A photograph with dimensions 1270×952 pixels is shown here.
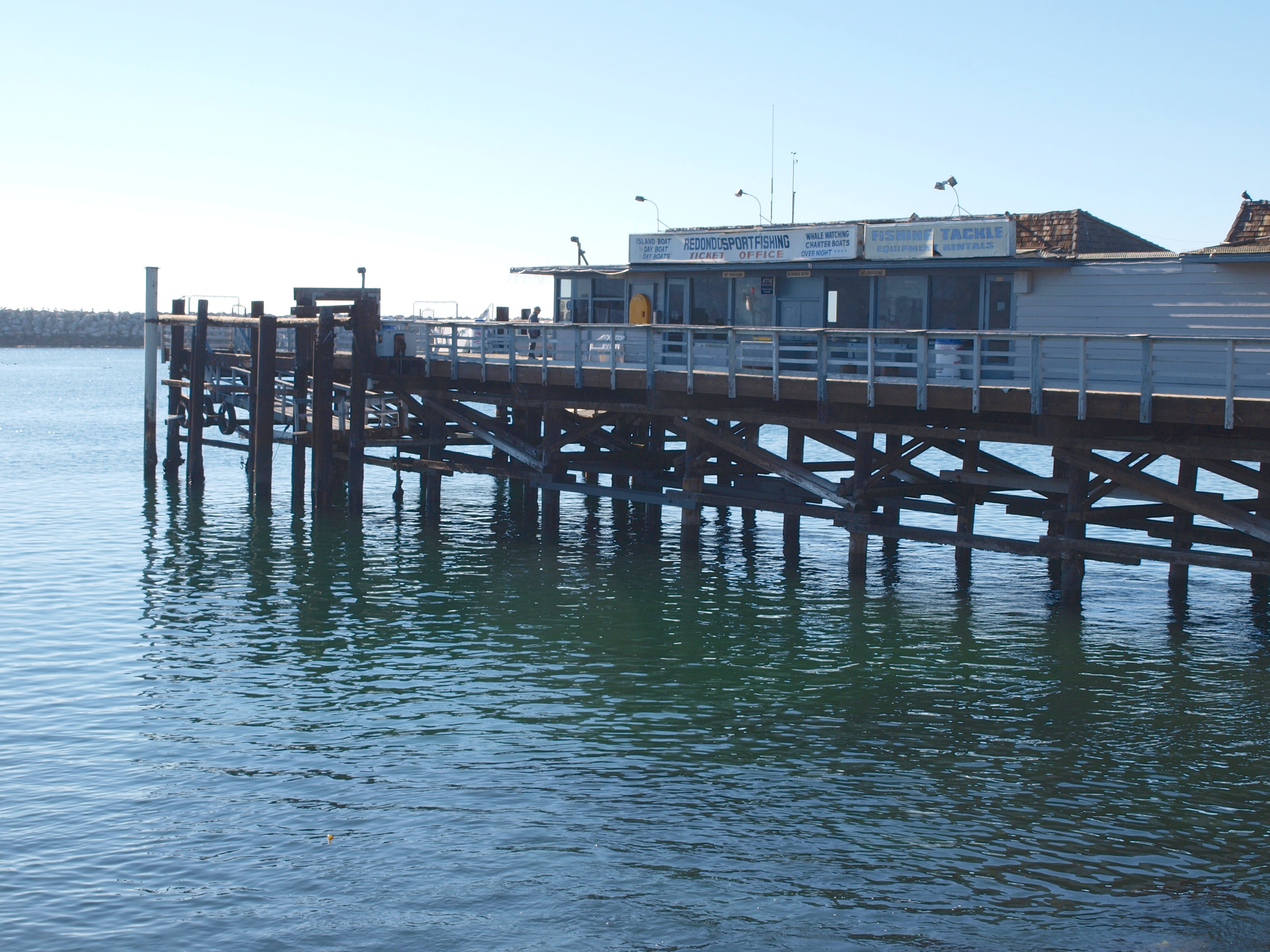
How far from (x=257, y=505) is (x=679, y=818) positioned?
867 inches

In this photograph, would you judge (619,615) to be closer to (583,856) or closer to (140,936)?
(583,856)

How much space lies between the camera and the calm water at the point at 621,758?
1125cm

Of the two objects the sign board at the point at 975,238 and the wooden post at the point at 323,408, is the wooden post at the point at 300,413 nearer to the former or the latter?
the wooden post at the point at 323,408

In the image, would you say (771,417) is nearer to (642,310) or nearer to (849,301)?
(849,301)

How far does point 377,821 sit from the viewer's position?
13062 mm

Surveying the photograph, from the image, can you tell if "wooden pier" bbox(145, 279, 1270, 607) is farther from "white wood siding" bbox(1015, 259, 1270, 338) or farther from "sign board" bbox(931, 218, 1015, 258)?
"sign board" bbox(931, 218, 1015, 258)

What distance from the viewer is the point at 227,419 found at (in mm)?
36375

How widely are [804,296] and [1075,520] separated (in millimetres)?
7754

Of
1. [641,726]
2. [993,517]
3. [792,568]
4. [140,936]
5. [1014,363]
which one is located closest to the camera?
[140,936]

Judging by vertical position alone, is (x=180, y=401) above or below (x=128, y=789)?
above

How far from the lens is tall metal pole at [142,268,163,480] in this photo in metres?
37.1

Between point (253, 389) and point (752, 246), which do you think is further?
point (253, 389)

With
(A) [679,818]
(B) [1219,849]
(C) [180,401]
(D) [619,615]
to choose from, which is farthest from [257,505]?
(B) [1219,849]

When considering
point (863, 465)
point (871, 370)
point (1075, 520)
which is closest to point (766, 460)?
point (863, 465)
